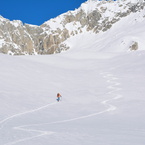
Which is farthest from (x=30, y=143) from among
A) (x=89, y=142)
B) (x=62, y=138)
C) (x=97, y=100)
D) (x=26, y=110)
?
(x=97, y=100)

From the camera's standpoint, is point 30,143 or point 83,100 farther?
point 83,100

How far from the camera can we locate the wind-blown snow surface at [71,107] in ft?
29.2

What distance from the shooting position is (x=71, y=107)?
784 inches

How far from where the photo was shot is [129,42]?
139 meters

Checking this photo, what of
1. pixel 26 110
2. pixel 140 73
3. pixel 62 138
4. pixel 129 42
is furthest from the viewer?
pixel 129 42

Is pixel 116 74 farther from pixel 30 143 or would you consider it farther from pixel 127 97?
pixel 30 143

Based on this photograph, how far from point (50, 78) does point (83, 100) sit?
11.6 metres

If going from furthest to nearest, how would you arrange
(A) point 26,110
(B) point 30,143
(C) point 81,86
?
(C) point 81,86 → (A) point 26,110 → (B) point 30,143

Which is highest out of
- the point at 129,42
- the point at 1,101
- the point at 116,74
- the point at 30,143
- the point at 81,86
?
the point at 129,42

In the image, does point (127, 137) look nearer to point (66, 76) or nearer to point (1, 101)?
point (1, 101)

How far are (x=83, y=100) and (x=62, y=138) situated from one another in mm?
14672

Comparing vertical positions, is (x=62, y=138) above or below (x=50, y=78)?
below

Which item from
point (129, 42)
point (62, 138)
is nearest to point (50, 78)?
point (62, 138)

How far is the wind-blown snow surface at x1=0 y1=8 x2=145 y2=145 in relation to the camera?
8908mm
